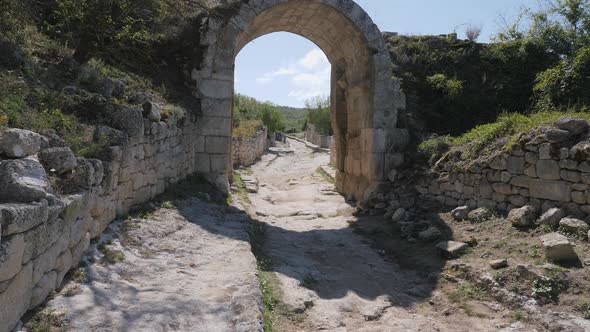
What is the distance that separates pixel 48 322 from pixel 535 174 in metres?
6.09

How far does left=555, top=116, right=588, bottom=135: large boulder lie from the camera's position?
6195mm

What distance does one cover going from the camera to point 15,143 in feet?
10.6

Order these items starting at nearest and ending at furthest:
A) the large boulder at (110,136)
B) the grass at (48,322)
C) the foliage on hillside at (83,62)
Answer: the grass at (48,322)
the foliage on hillside at (83,62)
the large boulder at (110,136)

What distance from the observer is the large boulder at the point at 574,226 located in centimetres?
554

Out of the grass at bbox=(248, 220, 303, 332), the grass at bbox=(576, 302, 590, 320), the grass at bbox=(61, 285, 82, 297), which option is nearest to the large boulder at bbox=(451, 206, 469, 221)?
the grass at bbox=(576, 302, 590, 320)

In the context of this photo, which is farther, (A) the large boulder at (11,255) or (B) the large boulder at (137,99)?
(B) the large boulder at (137,99)

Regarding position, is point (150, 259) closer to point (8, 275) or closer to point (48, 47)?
point (8, 275)

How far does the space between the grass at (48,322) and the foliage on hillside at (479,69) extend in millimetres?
8400

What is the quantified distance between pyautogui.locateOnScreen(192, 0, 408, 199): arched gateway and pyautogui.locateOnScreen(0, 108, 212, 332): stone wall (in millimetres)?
3157

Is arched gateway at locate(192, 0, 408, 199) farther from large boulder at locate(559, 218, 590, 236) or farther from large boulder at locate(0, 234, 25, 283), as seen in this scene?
large boulder at locate(0, 234, 25, 283)

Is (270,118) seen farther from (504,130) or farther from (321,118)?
(504,130)

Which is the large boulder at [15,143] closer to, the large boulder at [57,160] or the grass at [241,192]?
the large boulder at [57,160]

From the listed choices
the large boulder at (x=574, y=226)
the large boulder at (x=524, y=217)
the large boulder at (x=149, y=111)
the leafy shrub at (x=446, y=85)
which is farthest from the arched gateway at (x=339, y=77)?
the large boulder at (x=574, y=226)

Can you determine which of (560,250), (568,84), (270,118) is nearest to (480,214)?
(560,250)
